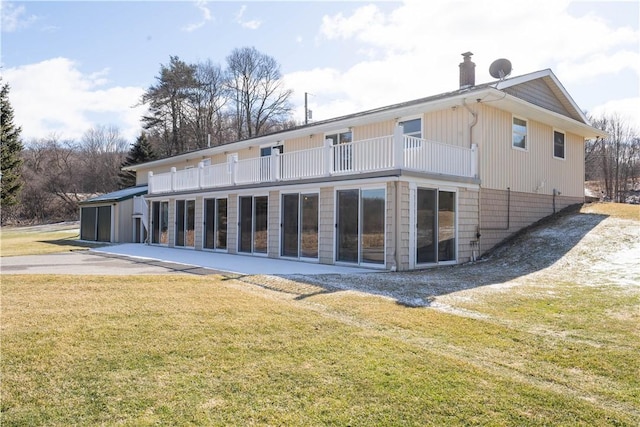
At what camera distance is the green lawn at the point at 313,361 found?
3107 mm

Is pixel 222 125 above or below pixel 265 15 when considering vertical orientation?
above

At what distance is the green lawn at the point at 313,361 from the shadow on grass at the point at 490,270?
3.06 ft

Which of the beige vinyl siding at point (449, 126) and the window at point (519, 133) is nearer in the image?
the beige vinyl siding at point (449, 126)

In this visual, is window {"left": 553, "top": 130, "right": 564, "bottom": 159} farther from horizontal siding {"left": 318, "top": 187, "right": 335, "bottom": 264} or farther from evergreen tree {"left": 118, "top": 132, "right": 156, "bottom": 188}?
evergreen tree {"left": 118, "top": 132, "right": 156, "bottom": 188}

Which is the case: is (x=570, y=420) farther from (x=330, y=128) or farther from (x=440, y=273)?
(x=330, y=128)

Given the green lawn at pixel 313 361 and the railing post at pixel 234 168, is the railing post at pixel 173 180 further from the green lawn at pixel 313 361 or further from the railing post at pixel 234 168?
the green lawn at pixel 313 361

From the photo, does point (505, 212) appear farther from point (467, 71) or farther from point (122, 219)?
point (122, 219)

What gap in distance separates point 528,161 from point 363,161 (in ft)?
Answer: 22.7

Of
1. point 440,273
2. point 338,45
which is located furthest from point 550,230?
point 338,45

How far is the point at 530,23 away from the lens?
12898mm

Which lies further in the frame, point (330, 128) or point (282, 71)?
point (282, 71)

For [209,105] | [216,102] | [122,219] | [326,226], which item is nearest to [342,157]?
[326,226]

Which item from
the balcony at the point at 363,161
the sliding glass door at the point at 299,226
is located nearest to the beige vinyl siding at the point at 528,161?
the balcony at the point at 363,161

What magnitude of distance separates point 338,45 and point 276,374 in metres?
14.3
